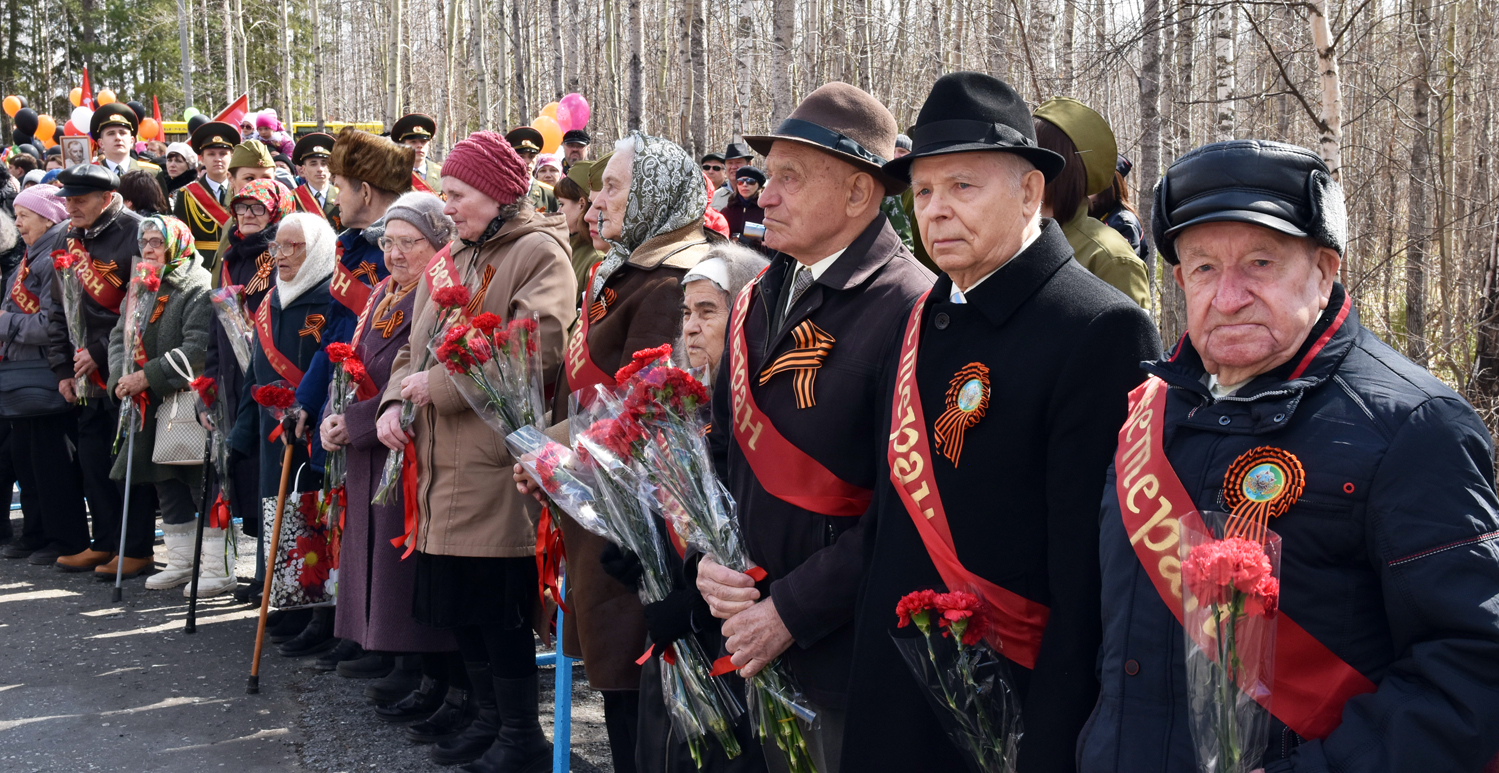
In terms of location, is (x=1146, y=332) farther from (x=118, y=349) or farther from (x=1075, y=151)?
(x=118, y=349)

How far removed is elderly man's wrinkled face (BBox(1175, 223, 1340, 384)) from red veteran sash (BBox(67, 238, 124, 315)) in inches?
281

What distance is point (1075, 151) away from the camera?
3.28 metres

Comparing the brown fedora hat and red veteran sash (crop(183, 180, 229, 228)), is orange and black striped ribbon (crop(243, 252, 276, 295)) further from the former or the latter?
the brown fedora hat

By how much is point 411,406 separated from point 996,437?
2.71 meters

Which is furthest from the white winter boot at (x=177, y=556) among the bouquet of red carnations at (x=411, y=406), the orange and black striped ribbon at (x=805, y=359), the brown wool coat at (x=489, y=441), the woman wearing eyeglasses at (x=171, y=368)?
the orange and black striped ribbon at (x=805, y=359)

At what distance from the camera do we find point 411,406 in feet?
14.1

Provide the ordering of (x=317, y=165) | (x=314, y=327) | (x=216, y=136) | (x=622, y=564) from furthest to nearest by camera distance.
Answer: (x=216, y=136) → (x=317, y=165) → (x=314, y=327) → (x=622, y=564)

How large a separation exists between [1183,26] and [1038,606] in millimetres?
10396

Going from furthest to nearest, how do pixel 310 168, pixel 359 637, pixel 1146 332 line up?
pixel 310 168 < pixel 359 637 < pixel 1146 332

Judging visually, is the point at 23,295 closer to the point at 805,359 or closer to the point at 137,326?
the point at 137,326

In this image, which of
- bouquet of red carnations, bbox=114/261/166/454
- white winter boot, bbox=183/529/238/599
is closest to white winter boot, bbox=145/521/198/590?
white winter boot, bbox=183/529/238/599

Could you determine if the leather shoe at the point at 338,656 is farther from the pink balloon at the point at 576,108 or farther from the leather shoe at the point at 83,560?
the pink balloon at the point at 576,108

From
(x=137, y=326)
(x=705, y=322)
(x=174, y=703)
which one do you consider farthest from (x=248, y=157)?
(x=705, y=322)

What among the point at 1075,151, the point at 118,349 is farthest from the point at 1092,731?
the point at 118,349
